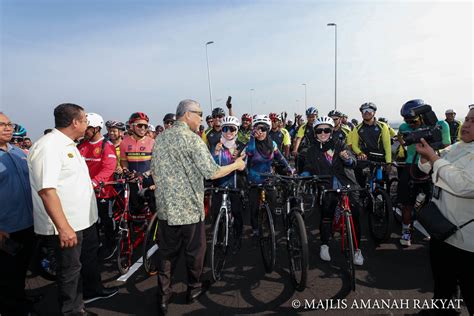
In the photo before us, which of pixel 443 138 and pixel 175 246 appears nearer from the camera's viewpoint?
pixel 175 246

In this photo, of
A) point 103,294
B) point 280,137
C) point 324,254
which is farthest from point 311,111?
point 103,294

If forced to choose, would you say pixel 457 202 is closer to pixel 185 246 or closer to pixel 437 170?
pixel 437 170

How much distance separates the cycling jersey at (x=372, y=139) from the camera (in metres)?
5.67

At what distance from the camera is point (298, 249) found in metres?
3.68

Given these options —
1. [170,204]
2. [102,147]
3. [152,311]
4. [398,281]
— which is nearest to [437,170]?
[398,281]

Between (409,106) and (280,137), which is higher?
(409,106)

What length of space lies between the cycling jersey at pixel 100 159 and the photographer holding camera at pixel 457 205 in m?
4.36

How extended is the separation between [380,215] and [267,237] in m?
2.37

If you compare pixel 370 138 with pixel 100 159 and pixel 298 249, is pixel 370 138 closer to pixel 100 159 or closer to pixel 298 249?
pixel 298 249

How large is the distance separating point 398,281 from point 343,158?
6.28ft

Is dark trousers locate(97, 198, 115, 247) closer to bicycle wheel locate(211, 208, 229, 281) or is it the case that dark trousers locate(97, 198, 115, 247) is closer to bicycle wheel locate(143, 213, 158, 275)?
bicycle wheel locate(143, 213, 158, 275)

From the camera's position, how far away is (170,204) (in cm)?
303

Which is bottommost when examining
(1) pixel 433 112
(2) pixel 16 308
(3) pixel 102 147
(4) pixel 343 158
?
(2) pixel 16 308

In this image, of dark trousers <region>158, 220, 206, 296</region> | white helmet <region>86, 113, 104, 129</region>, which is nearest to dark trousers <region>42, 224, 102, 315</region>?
dark trousers <region>158, 220, 206, 296</region>
